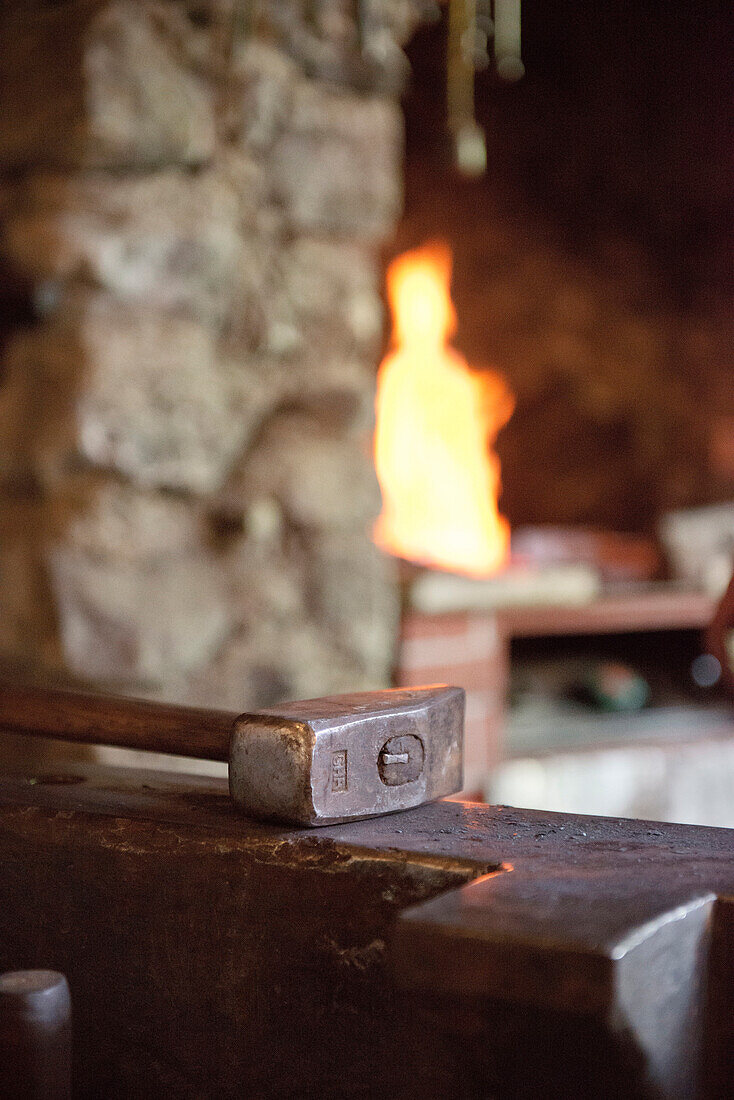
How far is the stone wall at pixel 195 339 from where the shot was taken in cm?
155

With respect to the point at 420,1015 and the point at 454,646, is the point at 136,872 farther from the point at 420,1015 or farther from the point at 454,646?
the point at 454,646

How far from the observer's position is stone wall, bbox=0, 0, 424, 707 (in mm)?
1554

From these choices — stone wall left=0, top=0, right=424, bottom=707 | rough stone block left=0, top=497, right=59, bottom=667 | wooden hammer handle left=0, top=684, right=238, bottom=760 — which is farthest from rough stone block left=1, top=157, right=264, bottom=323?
wooden hammer handle left=0, top=684, right=238, bottom=760

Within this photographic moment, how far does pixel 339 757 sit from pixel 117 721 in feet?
0.77

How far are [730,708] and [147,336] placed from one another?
1.61 m

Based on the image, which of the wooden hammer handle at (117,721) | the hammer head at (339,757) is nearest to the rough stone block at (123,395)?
the wooden hammer handle at (117,721)

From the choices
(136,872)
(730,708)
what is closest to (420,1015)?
(136,872)

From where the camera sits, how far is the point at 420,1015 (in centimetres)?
79

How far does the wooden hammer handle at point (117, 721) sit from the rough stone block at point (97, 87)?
855 millimetres

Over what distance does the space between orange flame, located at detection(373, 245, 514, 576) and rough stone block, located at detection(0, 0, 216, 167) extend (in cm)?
104

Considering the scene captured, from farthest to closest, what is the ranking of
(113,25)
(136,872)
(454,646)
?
1. (454,646)
2. (113,25)
3. (136,872)

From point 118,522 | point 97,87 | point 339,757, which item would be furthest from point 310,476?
point 339,757

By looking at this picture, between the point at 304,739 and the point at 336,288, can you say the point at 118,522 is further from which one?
the point at 304,739

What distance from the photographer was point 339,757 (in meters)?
0.88
